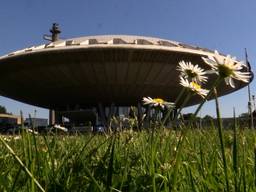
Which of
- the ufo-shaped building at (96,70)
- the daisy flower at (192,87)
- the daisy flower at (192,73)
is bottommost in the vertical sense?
the daisy flower at (192,87)

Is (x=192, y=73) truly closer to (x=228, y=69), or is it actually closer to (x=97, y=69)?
(x=228, y=69)

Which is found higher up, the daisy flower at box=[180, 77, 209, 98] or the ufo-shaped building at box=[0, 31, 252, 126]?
the ufo-shaped building at box=[0, 31, 252, 126]

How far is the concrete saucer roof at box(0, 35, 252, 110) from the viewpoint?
46844 mm

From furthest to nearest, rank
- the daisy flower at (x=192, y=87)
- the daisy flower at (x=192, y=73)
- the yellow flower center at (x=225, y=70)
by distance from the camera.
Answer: the daisy flower at (x=192, y=73) → the daisy flower at (x=192, y=87) → the yellow flower center at (x=225, y=70)

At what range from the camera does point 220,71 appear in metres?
1.05

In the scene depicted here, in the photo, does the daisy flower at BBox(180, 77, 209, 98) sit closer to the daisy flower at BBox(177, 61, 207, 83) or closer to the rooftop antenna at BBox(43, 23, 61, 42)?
the daisy flower at BBox(177, 61, 207, 83)

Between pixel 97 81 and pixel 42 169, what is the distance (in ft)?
170

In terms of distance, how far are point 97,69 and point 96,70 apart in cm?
30

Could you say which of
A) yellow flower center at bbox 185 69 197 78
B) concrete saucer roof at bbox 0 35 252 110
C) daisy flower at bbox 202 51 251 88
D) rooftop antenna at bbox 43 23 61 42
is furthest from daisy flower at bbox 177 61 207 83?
rooftop antenna at bbox 43 23 61 42

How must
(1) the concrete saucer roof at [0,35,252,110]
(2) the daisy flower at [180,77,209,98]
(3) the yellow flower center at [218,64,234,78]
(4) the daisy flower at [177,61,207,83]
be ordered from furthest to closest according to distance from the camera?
(1) the concrete saucer roof at [0,35,252,110], (4) the daisy flower at [177,61,207,83], (2) the daisy flower at [180,77,209,98], (3) the yellow flower center at [218,64,234,78]

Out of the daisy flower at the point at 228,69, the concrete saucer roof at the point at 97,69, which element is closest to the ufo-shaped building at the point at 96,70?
the concrete saucer roof at the point at 97,69

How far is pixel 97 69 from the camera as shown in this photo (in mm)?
50094

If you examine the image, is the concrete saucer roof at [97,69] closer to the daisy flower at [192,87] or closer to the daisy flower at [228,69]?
the daisy flower at [192,87]

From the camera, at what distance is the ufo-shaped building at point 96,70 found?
154 feet
